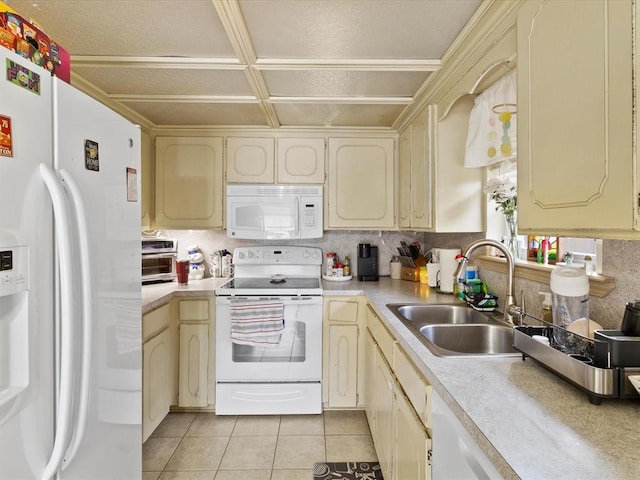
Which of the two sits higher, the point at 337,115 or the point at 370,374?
the point at 337,115

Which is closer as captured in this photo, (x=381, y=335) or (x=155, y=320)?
(x=381, y=335)

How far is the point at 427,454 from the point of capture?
1141mm

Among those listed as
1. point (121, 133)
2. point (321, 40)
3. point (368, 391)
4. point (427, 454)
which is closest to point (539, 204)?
point (427, 454)

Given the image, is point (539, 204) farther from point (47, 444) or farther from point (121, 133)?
point (47, 444)

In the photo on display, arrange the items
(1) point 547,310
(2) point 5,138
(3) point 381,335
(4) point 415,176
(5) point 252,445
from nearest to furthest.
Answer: (2) point 5,138
(1) point 547,310
(3) point 381,335
(5) point 252,445
(4) point 415,176

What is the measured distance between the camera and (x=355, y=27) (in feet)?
4.92

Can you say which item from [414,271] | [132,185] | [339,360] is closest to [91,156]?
[132,185]

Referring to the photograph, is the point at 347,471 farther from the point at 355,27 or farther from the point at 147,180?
the point at 147,180

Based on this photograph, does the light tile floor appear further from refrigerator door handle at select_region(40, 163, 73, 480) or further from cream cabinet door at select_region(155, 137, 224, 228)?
cream cabinet door at select_region(155, 137, 224, 228)

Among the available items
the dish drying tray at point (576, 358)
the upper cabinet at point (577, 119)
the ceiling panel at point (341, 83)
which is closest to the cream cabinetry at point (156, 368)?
the ceiling panel at point (341, 83)

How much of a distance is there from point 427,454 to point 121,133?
146 cm

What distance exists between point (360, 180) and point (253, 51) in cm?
145

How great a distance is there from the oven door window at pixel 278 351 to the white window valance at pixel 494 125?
5.13 ft

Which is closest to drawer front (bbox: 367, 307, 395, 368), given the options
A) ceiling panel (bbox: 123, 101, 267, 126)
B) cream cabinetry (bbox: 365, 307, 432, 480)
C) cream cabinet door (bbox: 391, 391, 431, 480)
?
cream cabinetry (bbox: 365, 307, 432, 480)
